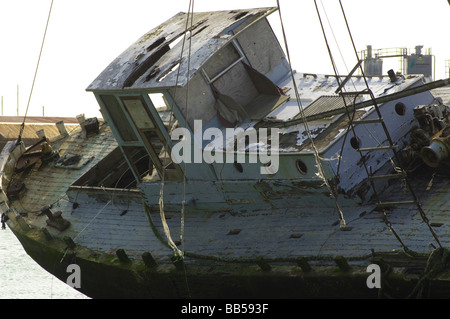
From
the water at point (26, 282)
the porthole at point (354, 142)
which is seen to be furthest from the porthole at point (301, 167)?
the water at point (26, 282)

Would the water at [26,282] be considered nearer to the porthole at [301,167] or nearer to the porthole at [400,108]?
the porthole at [301,167]

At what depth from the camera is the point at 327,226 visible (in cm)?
1389

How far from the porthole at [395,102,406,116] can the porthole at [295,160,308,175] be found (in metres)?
2.45

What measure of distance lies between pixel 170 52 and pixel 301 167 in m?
4.12

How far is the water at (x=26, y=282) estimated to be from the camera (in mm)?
22484

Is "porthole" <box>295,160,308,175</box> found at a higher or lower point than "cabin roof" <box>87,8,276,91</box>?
lower

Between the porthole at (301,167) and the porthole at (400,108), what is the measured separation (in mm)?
2449

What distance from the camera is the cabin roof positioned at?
1540 cm

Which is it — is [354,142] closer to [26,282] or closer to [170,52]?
[170,52]

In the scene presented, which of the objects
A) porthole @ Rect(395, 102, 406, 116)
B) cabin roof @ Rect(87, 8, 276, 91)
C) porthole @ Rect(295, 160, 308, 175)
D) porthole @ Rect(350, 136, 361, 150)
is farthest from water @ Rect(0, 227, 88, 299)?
porthole @ Rect(395, 102, 406, 116)

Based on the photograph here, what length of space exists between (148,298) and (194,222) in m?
1.77

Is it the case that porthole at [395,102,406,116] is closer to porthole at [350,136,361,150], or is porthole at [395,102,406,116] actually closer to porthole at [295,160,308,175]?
porthole at [350,136,361,150]

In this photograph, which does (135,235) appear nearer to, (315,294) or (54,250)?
(54,250)

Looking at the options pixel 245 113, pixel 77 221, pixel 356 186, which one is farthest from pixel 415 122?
pixel 77 221
